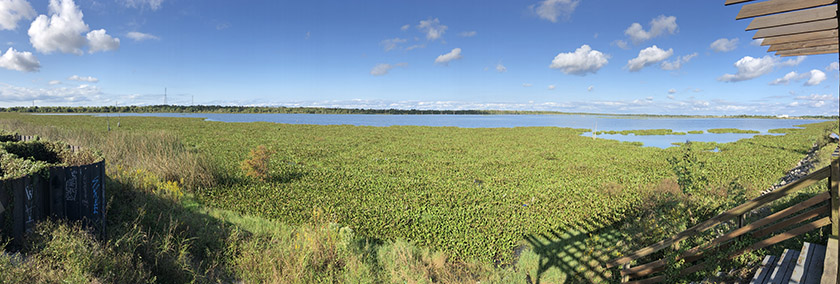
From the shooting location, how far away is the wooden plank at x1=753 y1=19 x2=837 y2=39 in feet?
8.19

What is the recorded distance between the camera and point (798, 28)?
2.64 metres

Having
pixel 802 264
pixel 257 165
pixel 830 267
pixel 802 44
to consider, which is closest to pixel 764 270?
pixel 802 264

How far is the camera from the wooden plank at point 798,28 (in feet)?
8.19

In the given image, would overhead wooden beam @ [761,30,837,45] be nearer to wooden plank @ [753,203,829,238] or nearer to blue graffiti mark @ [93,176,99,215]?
wooden plank @ [753,203,829,238]

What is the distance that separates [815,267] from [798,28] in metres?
2.00

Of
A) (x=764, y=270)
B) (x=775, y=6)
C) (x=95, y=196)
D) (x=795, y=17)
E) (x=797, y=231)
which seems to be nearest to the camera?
(x=775, y=6)

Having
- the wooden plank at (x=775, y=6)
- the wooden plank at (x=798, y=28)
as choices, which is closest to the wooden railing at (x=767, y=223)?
the wooden plank at (x=798, y=28)


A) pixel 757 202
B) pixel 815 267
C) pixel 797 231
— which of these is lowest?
pixel 815 267

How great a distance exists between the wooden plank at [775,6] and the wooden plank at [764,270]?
2.30 m

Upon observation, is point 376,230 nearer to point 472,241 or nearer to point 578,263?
point 472,241

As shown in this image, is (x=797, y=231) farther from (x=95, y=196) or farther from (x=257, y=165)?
(x=257, y=165)

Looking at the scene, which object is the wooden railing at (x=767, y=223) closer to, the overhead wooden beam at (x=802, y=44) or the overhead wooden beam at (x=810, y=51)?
the overhead wooden beam at (x=802, y=44)

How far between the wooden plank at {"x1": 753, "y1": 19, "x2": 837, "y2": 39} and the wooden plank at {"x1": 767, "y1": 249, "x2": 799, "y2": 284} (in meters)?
2.02

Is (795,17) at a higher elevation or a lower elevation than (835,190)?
higher
